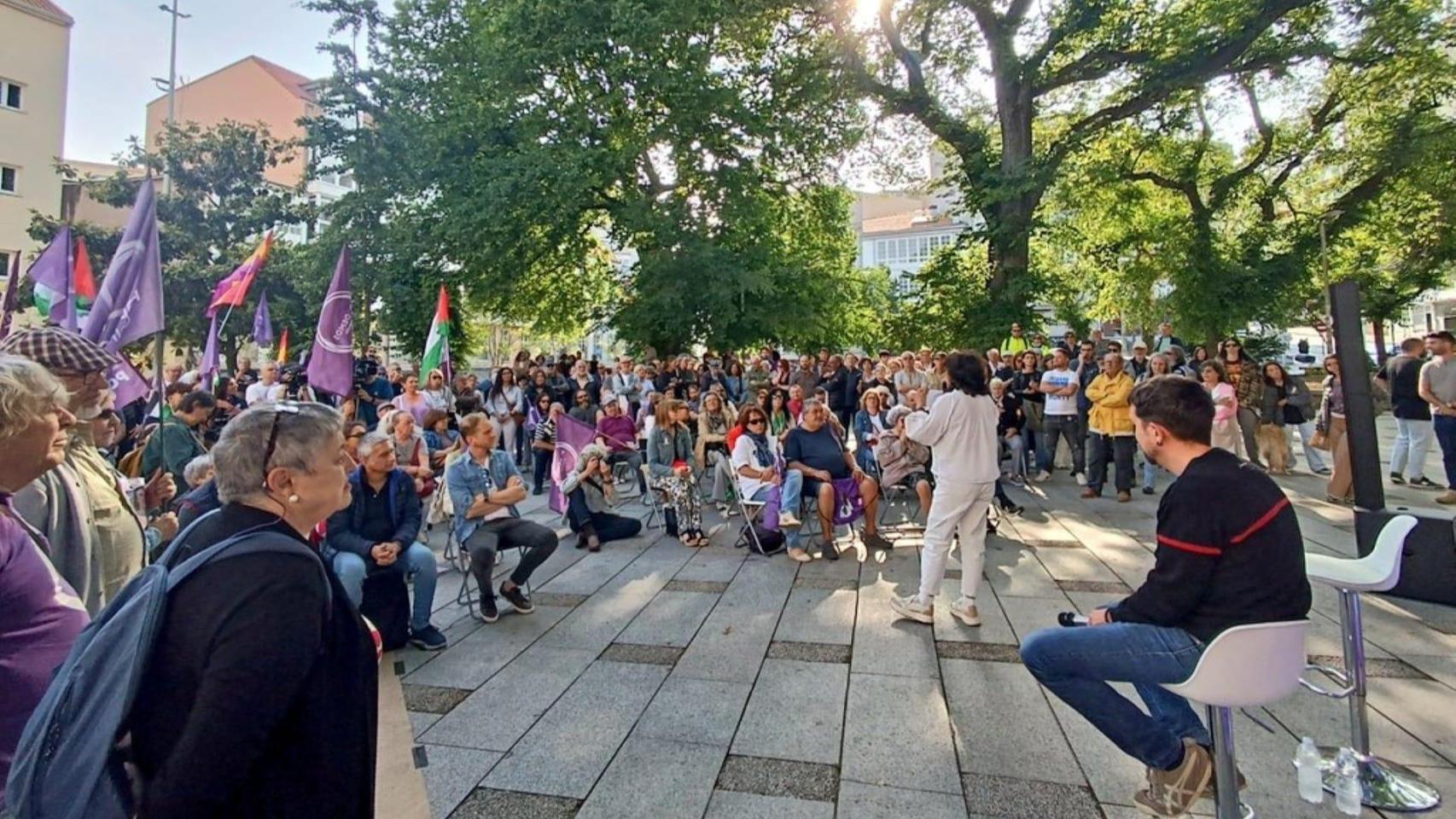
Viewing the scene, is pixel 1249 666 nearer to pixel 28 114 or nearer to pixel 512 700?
pixel 512 700

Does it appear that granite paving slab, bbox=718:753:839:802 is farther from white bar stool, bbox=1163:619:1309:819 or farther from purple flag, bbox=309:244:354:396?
purple flag, bbox=309:244:354:396

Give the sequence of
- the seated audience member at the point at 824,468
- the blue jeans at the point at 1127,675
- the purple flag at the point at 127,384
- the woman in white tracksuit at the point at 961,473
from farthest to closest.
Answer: the seated audience member at the point at 824,468
the purple flag at the point at 127,384
the woman in white tracksuit at the point at 961,473
the blue jeans at the point at 1127,675

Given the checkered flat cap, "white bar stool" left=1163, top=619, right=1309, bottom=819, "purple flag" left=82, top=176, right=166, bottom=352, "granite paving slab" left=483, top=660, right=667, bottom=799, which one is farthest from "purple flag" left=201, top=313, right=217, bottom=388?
"white bar stool" left=1163, top=619, right=1309, bottom=819

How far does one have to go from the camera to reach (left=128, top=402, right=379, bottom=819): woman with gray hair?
49.4 inches

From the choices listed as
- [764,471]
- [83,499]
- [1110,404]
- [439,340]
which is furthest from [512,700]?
[1110,404]

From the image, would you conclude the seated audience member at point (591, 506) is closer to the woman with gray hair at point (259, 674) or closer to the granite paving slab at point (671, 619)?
the granite paving slab at point (671, 619)

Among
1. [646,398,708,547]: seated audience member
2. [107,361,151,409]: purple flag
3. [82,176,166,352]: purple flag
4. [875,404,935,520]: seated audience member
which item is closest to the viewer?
[82,176,166,352]: purple flag

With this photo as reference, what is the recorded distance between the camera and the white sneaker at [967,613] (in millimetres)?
4625

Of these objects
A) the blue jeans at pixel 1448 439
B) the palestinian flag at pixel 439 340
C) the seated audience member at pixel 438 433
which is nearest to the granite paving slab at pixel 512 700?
the seated audience member at pixel 438 433

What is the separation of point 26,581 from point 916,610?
435 centimetres

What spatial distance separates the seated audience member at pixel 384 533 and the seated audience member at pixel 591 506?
7.92 ft

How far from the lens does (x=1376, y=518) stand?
15.5 ft

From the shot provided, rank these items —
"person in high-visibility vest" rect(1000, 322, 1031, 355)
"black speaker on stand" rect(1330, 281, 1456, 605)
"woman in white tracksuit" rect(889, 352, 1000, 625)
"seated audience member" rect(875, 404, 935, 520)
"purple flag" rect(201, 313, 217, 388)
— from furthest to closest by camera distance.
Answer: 1. "person in high-visibility vest" rect(1000, 322, 1031, 355)
2. "purple flag" rect(201, 313, 217, 388)
3. "seated audience member" rect(875, 404, 935, 520)
4. "woman in white tracksuit" rect(889, 352, 1000, 625)
5. "black speaker on stand" rect(1330, 281, 1456, 605)

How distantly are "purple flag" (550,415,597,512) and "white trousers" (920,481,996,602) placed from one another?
3914mm
